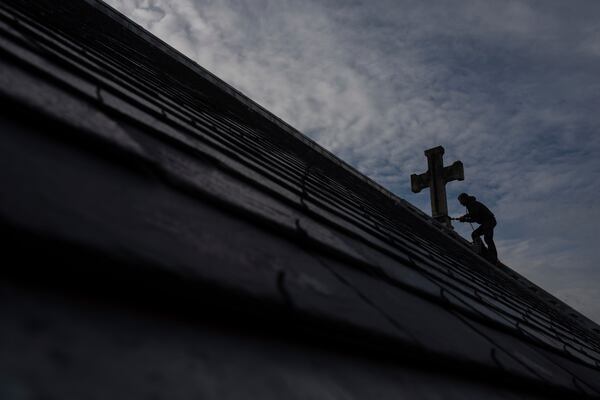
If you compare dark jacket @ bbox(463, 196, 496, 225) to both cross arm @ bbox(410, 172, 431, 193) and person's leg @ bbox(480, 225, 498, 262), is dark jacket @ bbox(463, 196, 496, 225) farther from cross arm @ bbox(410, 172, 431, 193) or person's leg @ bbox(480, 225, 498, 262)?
cross arm @ bbox(410, 172, 431, 193)

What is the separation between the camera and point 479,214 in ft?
39.5

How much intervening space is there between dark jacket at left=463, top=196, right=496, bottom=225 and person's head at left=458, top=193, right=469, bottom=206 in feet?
0.77

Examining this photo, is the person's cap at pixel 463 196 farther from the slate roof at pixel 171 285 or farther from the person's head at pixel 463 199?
the slate roof at pixel 171 285

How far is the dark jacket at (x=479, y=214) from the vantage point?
11.9 metres

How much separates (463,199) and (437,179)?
3.41m

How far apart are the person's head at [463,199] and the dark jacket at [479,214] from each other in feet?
0.77

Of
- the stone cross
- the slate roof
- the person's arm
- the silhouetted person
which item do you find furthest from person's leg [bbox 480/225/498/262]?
the slate roof

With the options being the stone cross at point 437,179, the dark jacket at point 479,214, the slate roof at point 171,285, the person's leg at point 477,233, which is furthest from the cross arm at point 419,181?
the slate roof at point 171,285

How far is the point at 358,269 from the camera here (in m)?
1.37

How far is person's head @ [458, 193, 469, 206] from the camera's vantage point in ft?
41.2

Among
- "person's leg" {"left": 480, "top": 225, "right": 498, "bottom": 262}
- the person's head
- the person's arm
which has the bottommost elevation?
"person's leg" {"left": 480, "top": 225, "right": 498, "bottom": 262}

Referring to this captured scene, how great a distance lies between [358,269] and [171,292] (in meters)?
0.86

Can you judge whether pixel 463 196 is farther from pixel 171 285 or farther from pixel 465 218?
pixel 171 285

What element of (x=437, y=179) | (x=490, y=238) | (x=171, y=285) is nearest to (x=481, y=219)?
(x=490, y=238)
